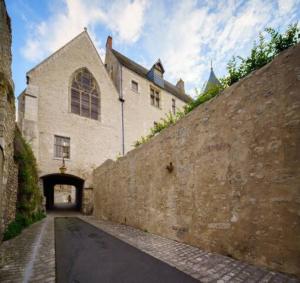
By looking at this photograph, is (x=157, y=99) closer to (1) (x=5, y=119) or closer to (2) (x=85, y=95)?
(2) (x=85, y=95)

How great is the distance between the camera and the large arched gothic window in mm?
12891

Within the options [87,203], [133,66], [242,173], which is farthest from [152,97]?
→ [242,173]

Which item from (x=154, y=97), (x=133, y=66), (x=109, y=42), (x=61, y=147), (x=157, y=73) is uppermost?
(x=109, y=42)

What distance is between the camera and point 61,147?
11.7 metres

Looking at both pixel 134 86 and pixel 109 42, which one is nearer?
pixel 134 86

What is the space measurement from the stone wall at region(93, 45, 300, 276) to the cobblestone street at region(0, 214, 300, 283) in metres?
0.28

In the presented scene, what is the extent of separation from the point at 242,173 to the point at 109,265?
2899 mm

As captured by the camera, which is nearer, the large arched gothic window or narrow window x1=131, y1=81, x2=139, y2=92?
the large arched gothic window

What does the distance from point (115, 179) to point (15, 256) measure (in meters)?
5.13

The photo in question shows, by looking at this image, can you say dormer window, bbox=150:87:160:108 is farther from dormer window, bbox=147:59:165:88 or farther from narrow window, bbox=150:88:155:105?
dormer window, bbox=147:59:165:88

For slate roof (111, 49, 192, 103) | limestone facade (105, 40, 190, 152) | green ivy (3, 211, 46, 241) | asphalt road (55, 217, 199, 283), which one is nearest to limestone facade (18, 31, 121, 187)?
limestone facade (105, 40, 190, 152)

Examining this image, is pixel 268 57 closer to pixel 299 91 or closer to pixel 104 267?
pixel 299 91

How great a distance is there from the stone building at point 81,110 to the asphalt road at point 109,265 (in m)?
7.73

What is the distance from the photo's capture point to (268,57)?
483cm
